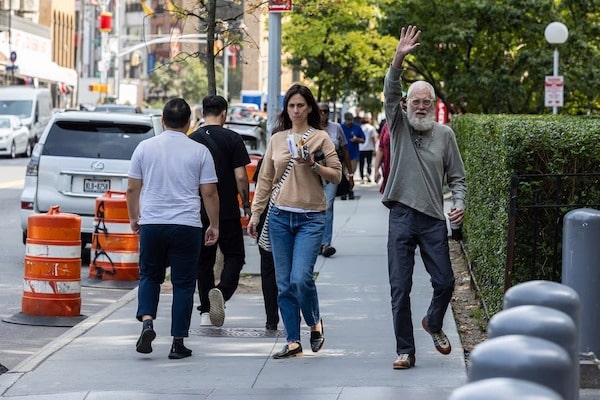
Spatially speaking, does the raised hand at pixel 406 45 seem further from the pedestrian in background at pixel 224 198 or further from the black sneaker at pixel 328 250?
the black sneaker at pixel 328 250

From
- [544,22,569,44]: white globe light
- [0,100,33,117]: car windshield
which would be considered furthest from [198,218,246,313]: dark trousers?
[0,100,33,117]: car windshield

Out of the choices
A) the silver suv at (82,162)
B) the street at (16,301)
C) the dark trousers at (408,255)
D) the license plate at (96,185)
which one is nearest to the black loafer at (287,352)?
the dark trousers at (408,255)

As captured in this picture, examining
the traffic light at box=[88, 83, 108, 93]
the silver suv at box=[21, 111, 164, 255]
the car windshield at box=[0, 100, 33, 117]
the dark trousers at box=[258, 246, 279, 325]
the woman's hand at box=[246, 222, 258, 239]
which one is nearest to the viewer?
the woman's hand at box=[246, 222, 258, 239]

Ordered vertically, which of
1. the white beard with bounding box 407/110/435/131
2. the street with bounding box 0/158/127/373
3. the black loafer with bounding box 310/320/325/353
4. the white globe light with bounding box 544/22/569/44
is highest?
the white globe light with bounding box 544/22/569/44

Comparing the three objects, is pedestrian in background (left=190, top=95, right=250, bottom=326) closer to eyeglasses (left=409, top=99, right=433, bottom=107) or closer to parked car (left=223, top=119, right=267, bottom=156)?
eyeglasses (left=409, top=99, right=433, bottom=107)

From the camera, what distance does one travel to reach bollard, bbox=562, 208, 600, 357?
24.1 ft

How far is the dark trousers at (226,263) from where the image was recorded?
32.4 feet

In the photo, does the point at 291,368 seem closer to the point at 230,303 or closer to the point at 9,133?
the point at 230,303

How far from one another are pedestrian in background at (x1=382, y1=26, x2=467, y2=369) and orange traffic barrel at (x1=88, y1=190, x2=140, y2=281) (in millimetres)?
5697

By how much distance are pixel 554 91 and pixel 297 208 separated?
19.5 meters

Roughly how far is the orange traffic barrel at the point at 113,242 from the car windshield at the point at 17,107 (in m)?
36.9

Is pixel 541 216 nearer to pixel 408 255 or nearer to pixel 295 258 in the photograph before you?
pixel 408 255

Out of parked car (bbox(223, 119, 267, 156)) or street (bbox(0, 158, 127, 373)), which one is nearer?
street (bbox(0, 158, 127, 373))

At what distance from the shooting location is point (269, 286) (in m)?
9.64
